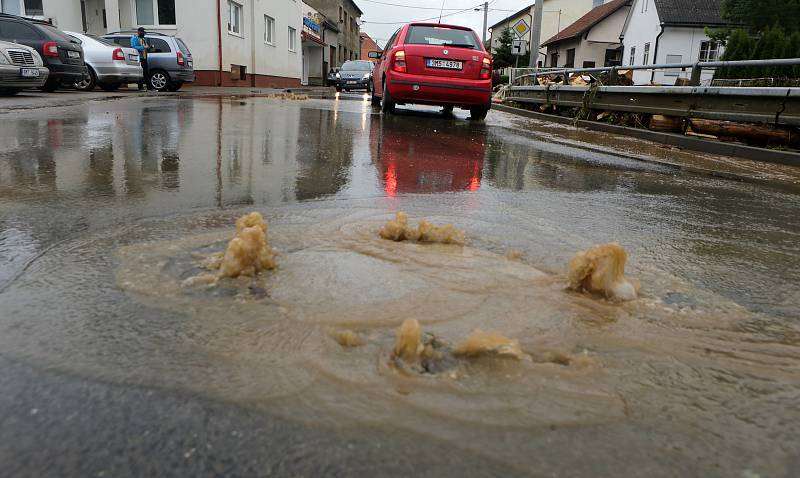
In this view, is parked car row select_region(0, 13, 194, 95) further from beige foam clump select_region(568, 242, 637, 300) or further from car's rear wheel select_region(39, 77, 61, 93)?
beige foam clump select_region(568, 242, 637, 300)

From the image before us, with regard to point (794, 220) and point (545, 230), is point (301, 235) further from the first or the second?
point (794, 220)

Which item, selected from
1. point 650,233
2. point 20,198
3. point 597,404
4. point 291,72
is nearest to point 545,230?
point 650,233

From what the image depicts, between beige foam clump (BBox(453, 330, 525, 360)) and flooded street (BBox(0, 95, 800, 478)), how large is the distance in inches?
1.0

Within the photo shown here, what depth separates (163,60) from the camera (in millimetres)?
18781

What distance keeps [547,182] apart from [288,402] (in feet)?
12.3

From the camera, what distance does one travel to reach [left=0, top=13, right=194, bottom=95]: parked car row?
40.5 feet

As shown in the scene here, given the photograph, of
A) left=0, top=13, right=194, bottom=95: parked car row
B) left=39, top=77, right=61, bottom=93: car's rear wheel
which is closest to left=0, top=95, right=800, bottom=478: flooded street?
left=0, top=13, right=194, bottom=95: parked car row

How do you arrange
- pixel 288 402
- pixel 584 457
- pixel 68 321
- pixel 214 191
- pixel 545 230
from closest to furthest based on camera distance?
pixel 584 457 → pixel 288 402 → pixel 68 321 → pixel 545 230 → pixel 214 191

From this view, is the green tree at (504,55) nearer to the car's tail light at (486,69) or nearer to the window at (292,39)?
the window at (292,39)

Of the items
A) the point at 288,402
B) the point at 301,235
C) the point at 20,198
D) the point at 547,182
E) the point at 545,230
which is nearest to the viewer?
A: the point at 288,402

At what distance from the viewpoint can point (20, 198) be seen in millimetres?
3293

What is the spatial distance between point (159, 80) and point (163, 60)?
66 cm

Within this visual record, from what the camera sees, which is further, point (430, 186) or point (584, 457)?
point (430, 186)

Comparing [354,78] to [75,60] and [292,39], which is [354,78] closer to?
[292,39]
